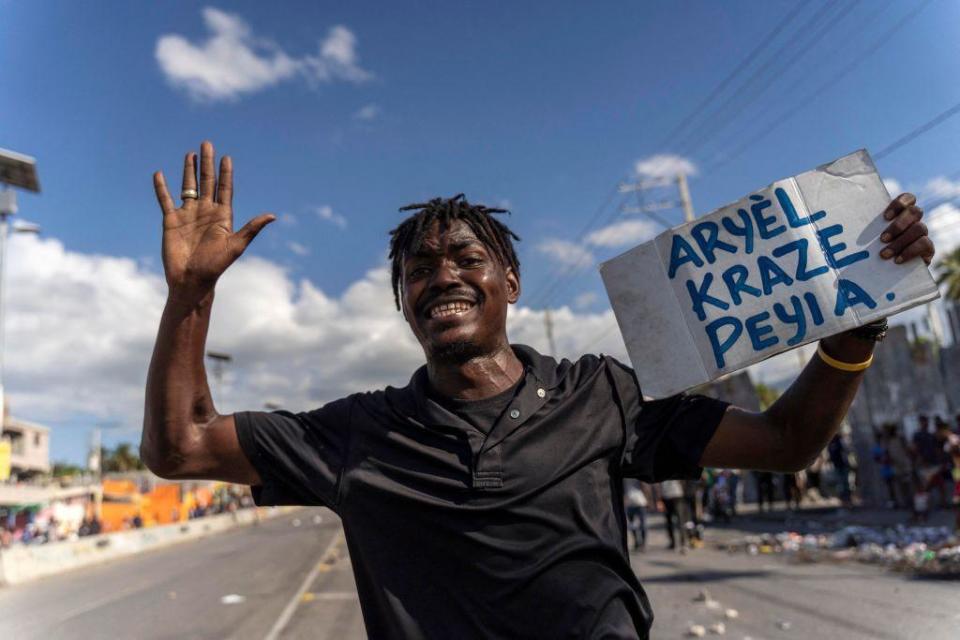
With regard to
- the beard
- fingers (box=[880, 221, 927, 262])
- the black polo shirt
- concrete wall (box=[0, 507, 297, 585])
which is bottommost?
concrete wall (box=[0, 507, 297, 585])

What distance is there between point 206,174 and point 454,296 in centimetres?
77

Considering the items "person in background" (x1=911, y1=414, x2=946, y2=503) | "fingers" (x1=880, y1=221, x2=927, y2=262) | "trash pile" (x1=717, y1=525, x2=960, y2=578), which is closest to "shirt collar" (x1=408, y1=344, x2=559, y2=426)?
"fingers" (x1=880, y1=221, x2=927, y2=262)

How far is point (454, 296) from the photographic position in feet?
6.93

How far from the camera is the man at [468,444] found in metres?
1.83

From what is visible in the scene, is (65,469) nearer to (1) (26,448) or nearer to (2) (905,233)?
(1) (26,448)

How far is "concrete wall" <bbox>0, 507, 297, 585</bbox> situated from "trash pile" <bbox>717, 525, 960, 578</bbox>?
A: 1686cm

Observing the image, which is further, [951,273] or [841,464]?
[951,273]

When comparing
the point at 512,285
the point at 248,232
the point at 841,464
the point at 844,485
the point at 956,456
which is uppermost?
the point at 248,232

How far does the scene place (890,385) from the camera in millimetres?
17875

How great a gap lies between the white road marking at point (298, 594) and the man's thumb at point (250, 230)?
692cm

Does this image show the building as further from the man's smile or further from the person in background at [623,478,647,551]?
the man's smile

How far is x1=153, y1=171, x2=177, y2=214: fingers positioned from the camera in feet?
6.79

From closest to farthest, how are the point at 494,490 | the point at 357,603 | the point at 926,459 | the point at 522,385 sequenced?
the point at 494,490
the point at 522,385
the point at 357,603
the point at 926,459

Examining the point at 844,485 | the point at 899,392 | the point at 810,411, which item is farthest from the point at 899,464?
the point at 810,411
